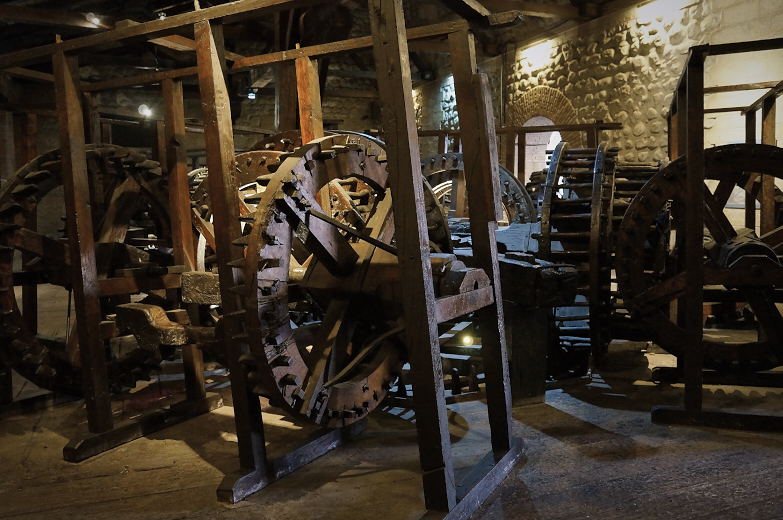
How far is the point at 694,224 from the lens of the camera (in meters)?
3.75

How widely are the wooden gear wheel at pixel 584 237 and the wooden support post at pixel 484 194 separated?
6.34 ft

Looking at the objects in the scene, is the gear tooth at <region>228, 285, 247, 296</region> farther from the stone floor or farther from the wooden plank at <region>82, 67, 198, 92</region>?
the wooden plank at <region>82, 67, 198, 92</region>

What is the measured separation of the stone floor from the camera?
277 centimetres

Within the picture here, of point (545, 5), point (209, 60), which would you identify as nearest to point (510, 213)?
point (545, 5)

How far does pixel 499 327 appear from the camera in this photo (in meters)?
3.18

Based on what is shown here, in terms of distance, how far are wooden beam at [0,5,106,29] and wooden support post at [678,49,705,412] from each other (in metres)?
6.62

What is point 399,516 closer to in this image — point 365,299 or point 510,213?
point 365,299

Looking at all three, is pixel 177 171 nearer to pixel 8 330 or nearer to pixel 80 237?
pixel 80 237

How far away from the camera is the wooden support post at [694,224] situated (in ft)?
12.3

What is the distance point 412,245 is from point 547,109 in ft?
35.5

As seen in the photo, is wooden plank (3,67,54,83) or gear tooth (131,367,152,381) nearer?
gear tooth (131,367,152,381)

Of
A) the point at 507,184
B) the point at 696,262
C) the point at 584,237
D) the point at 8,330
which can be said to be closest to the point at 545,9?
the point at 507,184

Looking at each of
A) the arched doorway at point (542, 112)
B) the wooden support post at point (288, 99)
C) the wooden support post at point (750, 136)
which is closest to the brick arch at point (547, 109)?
the arched doorway at point (542, 112)

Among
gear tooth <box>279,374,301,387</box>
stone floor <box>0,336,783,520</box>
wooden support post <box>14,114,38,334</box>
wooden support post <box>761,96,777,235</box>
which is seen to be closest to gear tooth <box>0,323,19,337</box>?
wooden support post <box>14,114,38,334</box>
